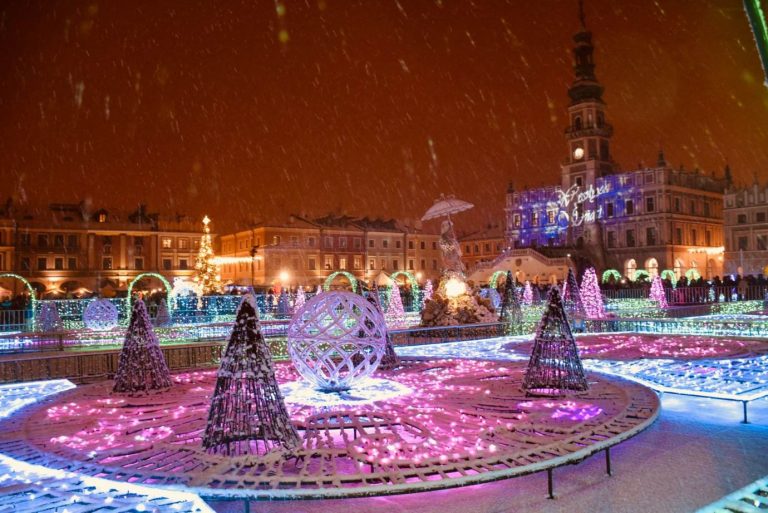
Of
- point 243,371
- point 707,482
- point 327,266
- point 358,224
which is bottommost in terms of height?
point 707,482

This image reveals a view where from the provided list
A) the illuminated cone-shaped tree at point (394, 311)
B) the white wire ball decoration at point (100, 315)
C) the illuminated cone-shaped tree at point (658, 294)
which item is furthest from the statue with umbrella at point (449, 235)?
the white wire ball decoration at point (100, 315)

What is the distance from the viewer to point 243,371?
6582 millimetres

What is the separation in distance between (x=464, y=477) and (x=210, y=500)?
240cm

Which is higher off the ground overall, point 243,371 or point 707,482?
point 243,371

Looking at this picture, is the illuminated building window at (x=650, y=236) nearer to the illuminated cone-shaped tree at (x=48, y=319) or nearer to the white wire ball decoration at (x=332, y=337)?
the illuminated cone-shaped tree at (x=48, y=319)

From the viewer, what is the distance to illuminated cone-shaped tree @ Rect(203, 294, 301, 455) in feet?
21.0

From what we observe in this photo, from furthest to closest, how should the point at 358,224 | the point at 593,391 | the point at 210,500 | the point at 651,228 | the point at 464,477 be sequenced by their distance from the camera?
the point at 358,224 < the point at 651,228 < the point at 593,391 < the point at 210,500 < the point at 464,477

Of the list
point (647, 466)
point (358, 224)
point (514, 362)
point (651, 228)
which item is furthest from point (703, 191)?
point (647, 466)

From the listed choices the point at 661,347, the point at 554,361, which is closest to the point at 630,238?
the point at 661,347

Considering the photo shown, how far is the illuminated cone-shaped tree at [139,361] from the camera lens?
10070 millimetres

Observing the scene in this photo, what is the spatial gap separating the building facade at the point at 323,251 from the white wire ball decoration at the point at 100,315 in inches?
1515

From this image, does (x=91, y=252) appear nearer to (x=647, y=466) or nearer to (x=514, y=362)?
(x=514, y=362)

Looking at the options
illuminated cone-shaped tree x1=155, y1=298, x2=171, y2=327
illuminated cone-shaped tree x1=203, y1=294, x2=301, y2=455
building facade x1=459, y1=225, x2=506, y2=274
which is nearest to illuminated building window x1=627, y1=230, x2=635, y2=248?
building facade x1=459, y1=225, x2=506, y2=274

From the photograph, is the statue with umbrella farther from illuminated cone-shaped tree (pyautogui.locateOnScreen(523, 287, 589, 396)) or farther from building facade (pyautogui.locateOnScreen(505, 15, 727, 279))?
building facade (pyautogui.locateOnScreen(505, 15, 727, 279))
